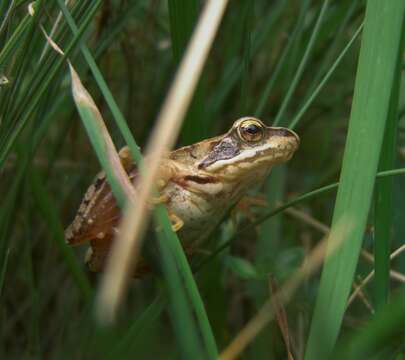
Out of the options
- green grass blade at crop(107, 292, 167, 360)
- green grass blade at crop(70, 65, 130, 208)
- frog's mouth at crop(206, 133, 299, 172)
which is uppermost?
green grass blade at crop(70, 65, 130, 208)

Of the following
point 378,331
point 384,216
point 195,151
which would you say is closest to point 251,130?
point 195,151

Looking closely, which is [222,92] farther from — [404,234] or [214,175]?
[404,234]

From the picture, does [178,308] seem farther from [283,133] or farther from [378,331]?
[283,133]

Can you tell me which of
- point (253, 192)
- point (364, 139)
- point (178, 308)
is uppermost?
point (364, 139)

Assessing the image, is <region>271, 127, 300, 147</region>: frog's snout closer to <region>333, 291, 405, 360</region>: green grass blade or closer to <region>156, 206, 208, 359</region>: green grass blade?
<region>156, 206, 208, 359</region>: green grass blade

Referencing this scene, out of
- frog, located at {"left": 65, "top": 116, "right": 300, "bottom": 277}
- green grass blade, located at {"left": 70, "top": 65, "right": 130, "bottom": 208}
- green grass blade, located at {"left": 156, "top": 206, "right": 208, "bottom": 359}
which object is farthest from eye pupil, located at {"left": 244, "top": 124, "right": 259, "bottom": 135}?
green grass blade, located at {"left": 156, "top": 206, "right": 208, "bottom": 359}

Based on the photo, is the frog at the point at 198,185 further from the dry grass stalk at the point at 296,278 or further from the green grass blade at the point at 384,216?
the dry grass stalk at the point at 296,278

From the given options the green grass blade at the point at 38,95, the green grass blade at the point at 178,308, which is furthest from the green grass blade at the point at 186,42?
the green grass blade at the point at 178,308
